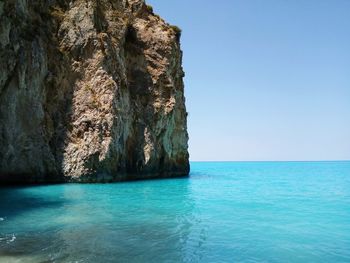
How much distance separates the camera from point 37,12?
3541 cm

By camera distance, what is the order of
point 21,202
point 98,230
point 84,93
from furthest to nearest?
point 84,93 → point 21,202 → point 98,230

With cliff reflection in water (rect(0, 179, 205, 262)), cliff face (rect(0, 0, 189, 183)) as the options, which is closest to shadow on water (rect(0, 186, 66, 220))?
cliff reflection in water (rect(0, 179, 205, 262))

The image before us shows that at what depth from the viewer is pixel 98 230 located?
46.8 ft

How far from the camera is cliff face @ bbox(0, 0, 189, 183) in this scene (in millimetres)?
31469

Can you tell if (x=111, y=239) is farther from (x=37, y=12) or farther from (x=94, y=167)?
(x=37, y=12)

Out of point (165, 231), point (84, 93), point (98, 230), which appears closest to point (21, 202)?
point (98, 230)

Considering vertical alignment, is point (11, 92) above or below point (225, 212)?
above

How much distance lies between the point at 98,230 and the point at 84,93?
2491 centimetres

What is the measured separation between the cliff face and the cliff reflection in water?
987 cm

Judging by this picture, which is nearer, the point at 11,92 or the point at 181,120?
the point at 11,92

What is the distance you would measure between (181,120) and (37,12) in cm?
2363

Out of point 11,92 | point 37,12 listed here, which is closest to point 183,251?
point 11,92

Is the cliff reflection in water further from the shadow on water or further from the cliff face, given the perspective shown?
the cliff face

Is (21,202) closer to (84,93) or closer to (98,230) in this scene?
(98,230)
